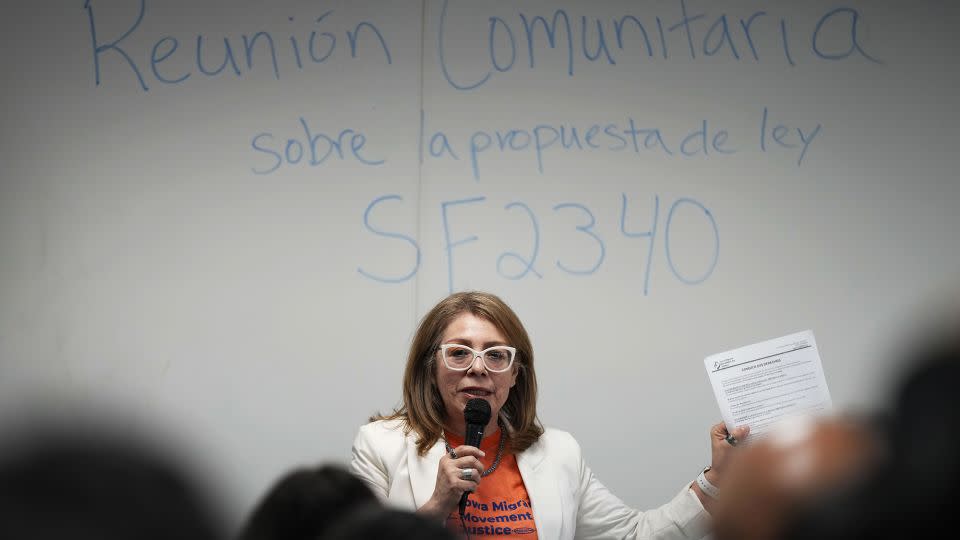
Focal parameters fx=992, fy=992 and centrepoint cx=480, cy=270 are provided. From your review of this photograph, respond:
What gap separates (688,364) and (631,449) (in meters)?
0.29

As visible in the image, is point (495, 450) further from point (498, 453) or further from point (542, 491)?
point (542, 491)

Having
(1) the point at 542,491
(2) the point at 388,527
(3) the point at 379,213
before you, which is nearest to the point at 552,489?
(1) the point at 542,491

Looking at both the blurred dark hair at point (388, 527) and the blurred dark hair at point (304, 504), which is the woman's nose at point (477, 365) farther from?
the blurred dark hair at point (388, 527)

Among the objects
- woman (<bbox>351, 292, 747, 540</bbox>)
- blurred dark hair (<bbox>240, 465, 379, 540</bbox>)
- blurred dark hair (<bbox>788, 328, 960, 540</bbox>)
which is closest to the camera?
blurred dark hair (<bbox>788, 328, 960, 540</bbox>)

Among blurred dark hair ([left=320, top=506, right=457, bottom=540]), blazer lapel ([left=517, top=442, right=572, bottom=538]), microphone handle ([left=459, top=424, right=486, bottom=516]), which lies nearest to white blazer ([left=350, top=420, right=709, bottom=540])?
blazer lapel ([left=517, top=442, right=572, bottom=538])

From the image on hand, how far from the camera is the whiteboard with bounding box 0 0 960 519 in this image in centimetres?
270

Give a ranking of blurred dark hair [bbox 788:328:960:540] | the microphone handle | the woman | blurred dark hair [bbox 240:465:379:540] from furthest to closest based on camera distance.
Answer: the woman → the microphone handle → blurred dark hair [bbox 240:465:379:540] → blurred dark hair [bbox 788:328:960:540]

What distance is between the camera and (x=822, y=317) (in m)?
2.82

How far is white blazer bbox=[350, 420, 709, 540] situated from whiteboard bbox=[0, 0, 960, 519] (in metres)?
0.31

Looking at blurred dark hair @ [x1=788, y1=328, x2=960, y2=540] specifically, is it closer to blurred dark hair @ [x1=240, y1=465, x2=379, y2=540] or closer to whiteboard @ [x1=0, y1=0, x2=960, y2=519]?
blurred dark hair @ [x1=240, y1=465, x2=379, y2=540]

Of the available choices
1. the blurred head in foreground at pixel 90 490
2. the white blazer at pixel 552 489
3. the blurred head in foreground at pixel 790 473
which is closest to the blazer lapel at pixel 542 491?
the white blazer at pixel 552 489

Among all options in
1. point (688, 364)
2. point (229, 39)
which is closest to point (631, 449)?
point (688, 364)

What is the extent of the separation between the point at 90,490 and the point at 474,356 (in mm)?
1741

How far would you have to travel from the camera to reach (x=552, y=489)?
232 centimetres
